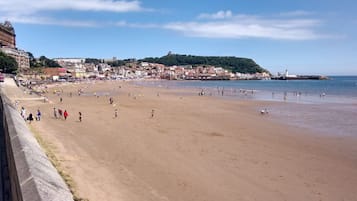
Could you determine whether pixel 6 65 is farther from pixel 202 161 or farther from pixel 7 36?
pixel 202 161

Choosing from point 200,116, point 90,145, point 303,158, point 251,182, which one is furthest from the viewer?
point 200,116

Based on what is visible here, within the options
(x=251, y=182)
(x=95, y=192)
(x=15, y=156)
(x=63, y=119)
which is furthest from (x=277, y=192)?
(x=63, y=119)

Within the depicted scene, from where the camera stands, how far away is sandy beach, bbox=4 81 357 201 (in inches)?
450

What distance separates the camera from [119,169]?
13.7 meters

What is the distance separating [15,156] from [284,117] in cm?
2787

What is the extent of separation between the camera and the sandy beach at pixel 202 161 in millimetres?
11438

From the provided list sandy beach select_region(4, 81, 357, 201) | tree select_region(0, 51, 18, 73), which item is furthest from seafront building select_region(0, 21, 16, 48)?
sandy beach select_region(4, 81, 357, 201)

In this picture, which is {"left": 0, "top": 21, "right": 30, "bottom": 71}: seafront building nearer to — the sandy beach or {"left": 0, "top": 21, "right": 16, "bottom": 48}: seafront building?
{"left": 0, "top": 21, "right": 16, "bottom": 48}: seafront building

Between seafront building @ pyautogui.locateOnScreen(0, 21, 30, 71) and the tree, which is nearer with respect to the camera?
the tree

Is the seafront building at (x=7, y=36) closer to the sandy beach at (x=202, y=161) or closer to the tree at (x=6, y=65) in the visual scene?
the tree at (x=6, y=65)

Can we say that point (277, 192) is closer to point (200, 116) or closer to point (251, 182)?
point (251, 182)

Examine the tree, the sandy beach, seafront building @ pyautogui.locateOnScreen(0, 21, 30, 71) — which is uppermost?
seafront building @ pyautogui.locateOnScreen(0, 21, 30, 71)

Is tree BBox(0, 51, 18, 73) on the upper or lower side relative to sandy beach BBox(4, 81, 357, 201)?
upper

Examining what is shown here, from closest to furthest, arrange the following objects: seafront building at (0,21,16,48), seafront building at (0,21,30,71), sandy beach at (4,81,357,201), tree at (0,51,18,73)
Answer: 1. sandy beach at (4,81,357,201)
2. tree at (0,51,18,73)
3. seafront building at (0,21,30,71)
4. seafront building at (0,21,16,48)
